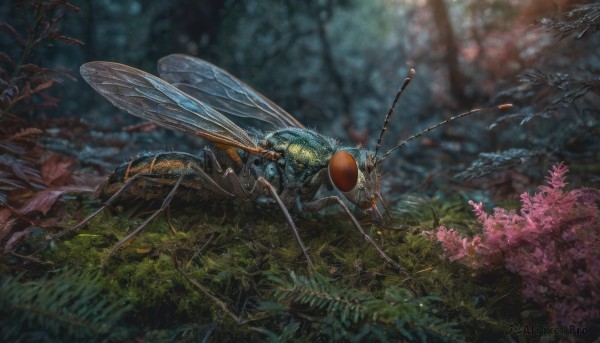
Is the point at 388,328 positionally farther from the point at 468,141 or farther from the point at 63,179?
the point at 468,141

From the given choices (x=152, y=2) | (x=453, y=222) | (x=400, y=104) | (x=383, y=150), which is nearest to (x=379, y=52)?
(x=400, y=104)

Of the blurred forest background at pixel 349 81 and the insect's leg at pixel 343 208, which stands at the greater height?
the blurred forest background at pixel 349 81

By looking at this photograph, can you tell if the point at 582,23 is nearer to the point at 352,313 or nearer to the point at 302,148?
the point at 302,148

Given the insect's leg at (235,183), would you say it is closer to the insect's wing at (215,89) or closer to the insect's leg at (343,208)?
the insect's leg at (343,208)

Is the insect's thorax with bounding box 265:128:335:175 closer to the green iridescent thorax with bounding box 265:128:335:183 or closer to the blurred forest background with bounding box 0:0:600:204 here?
the green iridescent thorax with bounding box 265:128:335:183

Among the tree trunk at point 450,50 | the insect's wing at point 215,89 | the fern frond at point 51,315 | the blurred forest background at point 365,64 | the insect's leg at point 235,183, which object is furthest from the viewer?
the tree trunk at point 450,50

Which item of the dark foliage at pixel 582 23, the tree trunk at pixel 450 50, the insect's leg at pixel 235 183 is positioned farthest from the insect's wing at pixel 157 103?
the tree trunk at pixel 450 50
